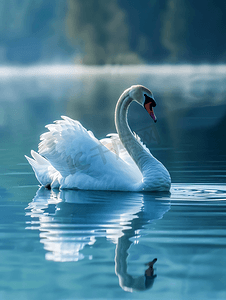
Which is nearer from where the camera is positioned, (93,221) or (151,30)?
(93,221)

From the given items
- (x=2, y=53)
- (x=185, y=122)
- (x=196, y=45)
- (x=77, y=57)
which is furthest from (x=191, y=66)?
(x=185, y=122)

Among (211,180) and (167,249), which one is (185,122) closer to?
(211,180)

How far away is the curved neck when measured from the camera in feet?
32.9

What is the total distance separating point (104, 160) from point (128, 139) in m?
0.78

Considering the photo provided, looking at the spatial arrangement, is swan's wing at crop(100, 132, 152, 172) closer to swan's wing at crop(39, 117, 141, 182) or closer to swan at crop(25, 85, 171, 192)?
swan at crop(25, 85, 171, 192)

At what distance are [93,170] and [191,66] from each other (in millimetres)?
119809

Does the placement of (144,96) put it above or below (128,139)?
above

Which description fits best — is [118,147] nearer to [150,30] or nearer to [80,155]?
[80,155]

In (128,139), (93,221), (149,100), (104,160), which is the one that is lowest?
(93,221)

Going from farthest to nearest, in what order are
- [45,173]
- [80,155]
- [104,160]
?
[45,173] < [80,155] < [104,160]

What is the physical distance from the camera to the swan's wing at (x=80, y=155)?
31.9 feet

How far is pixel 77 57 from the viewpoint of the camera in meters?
178

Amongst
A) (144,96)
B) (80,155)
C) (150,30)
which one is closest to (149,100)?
(144,96)

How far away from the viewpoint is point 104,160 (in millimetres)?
9742
